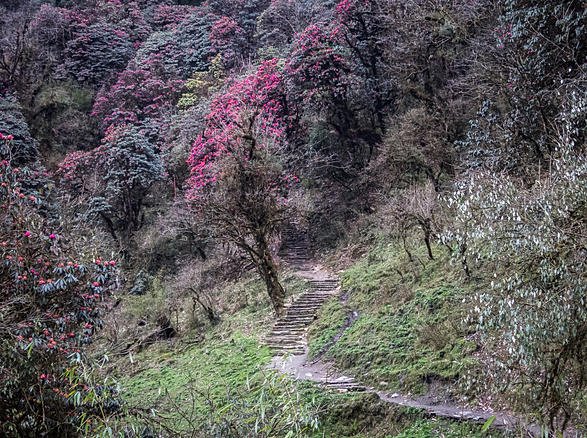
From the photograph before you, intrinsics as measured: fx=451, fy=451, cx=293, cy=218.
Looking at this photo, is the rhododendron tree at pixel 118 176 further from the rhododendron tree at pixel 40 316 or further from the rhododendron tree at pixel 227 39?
the rhododendron tree at pixel 40 316

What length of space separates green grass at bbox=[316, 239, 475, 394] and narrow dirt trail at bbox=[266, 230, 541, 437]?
34 centimetres

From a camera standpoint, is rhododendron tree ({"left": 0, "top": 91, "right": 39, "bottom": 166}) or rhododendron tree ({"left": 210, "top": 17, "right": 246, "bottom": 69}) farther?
rhododendron tree ({"left": 210, "top": 17, "right": 246, "bottom": 69})

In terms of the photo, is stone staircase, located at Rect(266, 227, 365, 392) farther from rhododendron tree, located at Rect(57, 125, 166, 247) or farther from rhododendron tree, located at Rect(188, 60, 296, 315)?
rhododendron tree, located at Rect(57, 125, 166, 247)

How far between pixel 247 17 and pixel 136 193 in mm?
15226

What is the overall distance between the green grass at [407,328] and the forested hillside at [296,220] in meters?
0.07

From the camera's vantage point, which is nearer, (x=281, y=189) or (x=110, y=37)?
(x=281, y=189)

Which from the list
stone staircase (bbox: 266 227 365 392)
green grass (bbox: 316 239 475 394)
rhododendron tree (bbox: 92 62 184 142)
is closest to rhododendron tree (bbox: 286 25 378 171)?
stone staircase (bbox: 266 227 365 392)

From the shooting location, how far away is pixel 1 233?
5.75 m

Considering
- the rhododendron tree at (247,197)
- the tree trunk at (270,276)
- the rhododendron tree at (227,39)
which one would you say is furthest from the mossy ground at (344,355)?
the rhododendron tree at (227,39)

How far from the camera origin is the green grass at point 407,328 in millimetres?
8875

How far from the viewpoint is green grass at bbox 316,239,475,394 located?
349 inches

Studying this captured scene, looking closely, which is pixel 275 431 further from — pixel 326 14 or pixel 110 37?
pixel 110 37

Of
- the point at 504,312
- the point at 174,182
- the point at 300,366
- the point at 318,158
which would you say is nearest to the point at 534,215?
the point at 504,312

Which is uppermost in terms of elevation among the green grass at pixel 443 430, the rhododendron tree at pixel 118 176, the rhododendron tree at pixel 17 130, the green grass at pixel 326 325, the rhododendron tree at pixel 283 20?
the rhododendron tree at pixel 283 20
